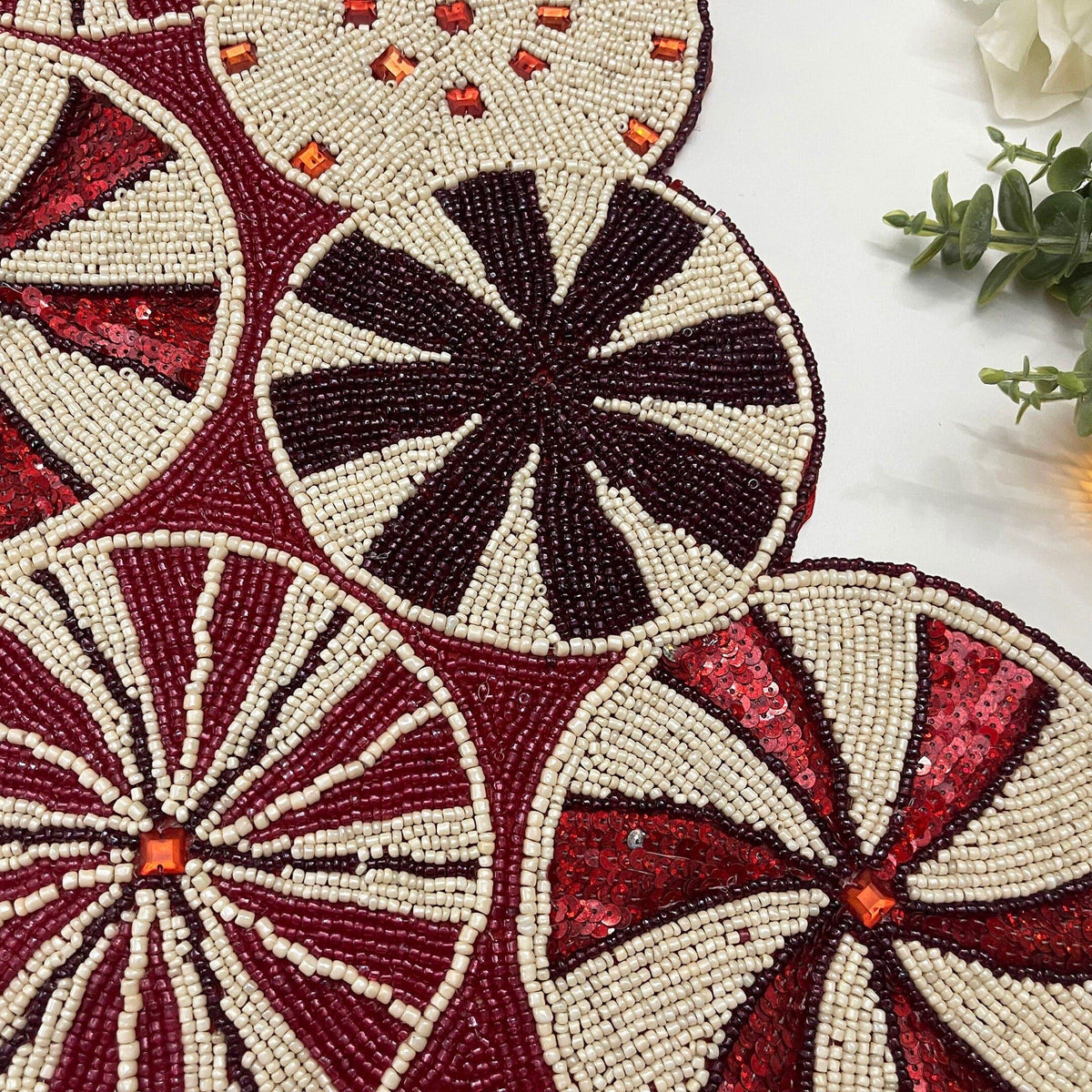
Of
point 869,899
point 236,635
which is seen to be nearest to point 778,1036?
point 869,899

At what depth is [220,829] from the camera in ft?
2.09

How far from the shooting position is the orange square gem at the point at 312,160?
77 centimetres

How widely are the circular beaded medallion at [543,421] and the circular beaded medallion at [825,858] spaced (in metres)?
0.06

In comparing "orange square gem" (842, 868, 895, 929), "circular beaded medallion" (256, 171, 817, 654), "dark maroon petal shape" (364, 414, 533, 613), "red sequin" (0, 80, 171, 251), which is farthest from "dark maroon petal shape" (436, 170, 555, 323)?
"orange square gem" (842, 868, 895, 929)

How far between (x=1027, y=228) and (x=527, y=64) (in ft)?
1.37

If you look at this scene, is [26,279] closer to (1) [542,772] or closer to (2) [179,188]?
(2) [179,188]

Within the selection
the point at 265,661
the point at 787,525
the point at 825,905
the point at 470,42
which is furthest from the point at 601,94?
the point at 825,905

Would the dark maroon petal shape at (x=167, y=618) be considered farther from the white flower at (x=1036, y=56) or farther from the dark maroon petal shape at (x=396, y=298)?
the white flower at (x=1036, y=56)

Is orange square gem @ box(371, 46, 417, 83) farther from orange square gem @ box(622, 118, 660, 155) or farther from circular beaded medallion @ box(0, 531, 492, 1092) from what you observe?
circular beaded medallion @ box(0, 531, 492, 1092)

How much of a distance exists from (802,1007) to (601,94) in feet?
2.28

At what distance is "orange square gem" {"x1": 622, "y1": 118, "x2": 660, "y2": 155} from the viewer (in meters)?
0.80

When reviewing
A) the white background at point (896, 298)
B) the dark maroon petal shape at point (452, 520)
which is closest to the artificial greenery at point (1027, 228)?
the white background at point (896, 298)

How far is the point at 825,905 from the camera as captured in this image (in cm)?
66

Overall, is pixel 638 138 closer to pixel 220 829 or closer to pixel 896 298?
pixel 896 298
